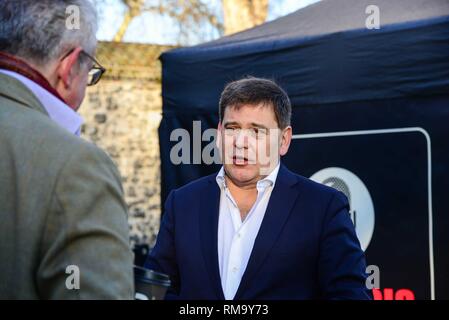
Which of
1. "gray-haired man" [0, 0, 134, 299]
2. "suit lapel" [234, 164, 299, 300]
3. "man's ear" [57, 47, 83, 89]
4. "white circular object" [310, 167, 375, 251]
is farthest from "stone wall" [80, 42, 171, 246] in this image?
"gray-haired man" [0, 0, 134, 299]

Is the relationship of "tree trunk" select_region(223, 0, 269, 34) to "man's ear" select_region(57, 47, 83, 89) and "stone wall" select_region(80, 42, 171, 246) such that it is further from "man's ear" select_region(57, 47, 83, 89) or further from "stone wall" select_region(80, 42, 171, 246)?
"man's ear" select_region(57, 47, 83, 89)

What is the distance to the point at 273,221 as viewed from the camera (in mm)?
2520

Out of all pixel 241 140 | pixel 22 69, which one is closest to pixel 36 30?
pixel 22 69

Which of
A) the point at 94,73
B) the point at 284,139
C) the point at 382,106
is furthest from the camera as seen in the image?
the point at 382,106

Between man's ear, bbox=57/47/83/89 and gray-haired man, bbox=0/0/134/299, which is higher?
man's ear, bbox=57/47/83/89

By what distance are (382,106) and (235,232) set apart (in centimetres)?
182

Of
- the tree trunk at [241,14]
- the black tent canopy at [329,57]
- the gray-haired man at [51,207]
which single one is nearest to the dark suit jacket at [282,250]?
the gray-haired man at [51,207]

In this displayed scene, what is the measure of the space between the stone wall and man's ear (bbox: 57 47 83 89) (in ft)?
27.4

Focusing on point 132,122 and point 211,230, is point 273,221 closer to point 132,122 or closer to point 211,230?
point 211,230

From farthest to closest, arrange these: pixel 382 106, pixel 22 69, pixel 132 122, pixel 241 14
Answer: pixel 241 14
pixel 132 122
pixel 382 106
pixel 22 69

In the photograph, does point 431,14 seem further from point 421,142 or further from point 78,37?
point 78,37

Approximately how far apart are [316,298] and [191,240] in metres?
0.49

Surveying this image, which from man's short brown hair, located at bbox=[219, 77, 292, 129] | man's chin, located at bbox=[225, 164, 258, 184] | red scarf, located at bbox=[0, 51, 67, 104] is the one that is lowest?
man's chin, located at bbox=[225, 164, 258, 184]

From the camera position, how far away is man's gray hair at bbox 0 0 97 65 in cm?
157
